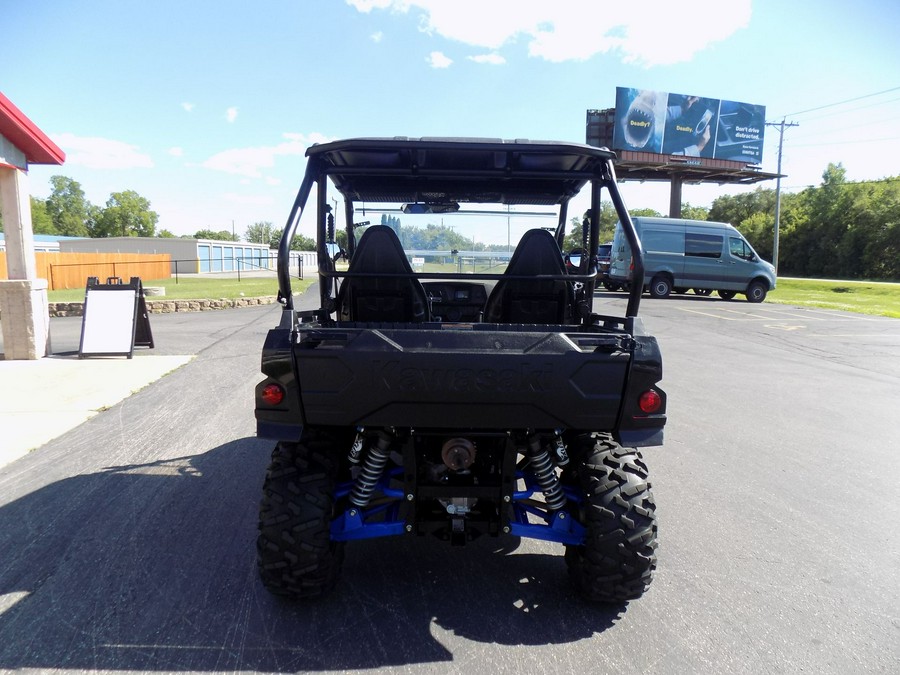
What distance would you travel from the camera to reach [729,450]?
17.1ft

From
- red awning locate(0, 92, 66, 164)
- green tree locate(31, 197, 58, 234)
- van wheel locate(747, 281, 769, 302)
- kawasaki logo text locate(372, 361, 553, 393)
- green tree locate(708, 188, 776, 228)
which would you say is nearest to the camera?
kawasaki logo text locate(372, 361, 553, 393)

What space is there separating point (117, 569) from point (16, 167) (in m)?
8.20

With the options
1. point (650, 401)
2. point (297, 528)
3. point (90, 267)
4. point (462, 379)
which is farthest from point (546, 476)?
point (90, 267)

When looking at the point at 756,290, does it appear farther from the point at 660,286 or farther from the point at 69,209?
the point at 69,209

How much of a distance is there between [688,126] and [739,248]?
1845cm

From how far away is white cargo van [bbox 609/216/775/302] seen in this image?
20.8 meters

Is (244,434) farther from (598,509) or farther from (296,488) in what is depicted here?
(598,509)

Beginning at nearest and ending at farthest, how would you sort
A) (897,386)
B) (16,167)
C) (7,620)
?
(7,620)
(897,386)
(16,167)

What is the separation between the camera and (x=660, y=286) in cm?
2138

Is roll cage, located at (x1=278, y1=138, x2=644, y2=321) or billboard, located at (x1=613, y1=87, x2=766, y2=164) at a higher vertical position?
billboard, located at (x1=613, y1=87, x2=766, y2=164)

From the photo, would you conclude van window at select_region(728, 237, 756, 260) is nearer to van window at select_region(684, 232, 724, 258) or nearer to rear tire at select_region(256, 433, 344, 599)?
van window at select_region(684, 232, 724, 258)

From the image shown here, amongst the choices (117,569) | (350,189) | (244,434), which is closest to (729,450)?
(350,189)

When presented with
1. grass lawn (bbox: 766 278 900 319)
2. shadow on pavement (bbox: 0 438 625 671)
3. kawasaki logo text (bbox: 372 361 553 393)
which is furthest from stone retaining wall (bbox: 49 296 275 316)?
grass lawn (bbox: 766 278 900 319)

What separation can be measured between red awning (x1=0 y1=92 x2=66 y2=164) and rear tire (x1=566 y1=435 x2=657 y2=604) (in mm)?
9317
